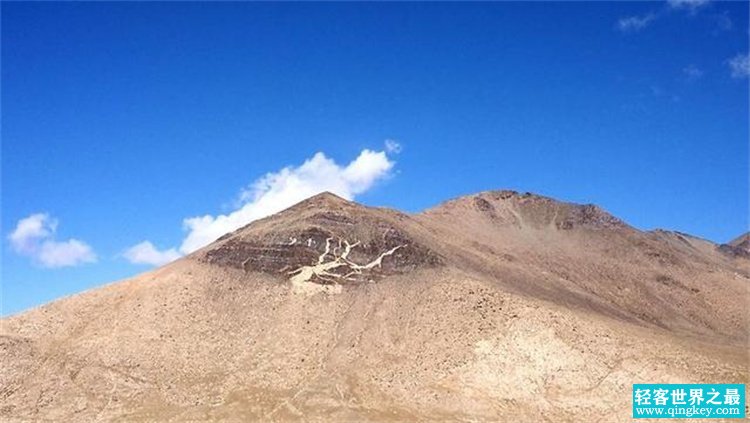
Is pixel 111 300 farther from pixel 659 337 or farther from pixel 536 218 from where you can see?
pixel 536 218

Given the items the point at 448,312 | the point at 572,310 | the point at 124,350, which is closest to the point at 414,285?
the point at 448,312

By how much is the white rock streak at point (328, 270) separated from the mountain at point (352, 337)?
0.25 meters

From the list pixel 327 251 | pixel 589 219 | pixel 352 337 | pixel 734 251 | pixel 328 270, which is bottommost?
pixel 352 337

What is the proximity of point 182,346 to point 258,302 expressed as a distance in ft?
37.4

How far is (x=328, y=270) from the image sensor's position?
97.0 meters

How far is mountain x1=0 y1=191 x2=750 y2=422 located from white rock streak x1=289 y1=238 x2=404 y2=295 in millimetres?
250

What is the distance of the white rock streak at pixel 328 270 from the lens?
93688 mm

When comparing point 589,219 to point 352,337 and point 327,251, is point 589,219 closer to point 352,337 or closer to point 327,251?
point 327,251

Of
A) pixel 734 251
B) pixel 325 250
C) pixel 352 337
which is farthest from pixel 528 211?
pixel 352 337

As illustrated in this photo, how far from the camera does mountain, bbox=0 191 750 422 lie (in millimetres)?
72062

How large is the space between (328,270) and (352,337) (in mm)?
14361

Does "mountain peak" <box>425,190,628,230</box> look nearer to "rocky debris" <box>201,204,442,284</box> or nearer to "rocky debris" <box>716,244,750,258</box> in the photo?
"rocky debris" <box>201,204,442,284</box>

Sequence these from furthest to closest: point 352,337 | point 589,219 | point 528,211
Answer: point 528,211 → point 589,219 → point 352,337

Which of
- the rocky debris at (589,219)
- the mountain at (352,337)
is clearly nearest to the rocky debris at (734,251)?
the rocky debris at (589,219)
